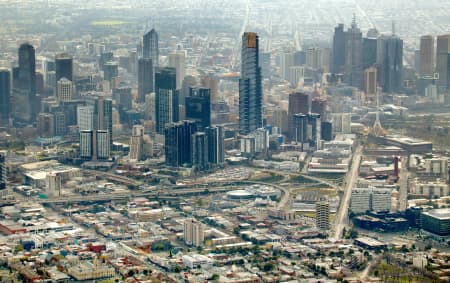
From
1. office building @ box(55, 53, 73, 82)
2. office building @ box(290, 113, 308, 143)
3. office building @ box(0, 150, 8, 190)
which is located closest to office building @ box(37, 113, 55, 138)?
office building @ box(55, 53, 73, 82)

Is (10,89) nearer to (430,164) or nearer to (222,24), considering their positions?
(222,24)

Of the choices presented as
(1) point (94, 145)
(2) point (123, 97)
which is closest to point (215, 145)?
(1) point (94, 145)

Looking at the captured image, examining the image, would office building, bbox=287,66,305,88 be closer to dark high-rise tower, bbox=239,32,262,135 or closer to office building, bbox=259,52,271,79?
office building, bbox=259,52,271,79

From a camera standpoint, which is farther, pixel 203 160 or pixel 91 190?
pixel 203 160

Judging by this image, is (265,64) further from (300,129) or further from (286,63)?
(300,129)

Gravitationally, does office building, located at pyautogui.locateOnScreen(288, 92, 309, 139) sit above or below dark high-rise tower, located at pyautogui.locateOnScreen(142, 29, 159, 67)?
below

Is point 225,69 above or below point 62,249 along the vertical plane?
above

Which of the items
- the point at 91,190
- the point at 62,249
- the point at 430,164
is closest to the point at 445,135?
the point at 430,164
